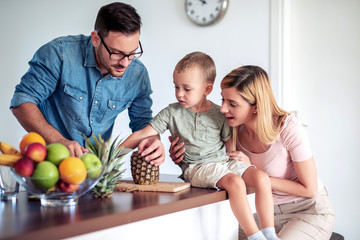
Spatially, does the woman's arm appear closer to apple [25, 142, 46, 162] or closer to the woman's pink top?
the woman's pink top

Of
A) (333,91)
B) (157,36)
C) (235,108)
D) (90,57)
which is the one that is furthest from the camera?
(157,36)

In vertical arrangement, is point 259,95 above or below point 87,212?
above

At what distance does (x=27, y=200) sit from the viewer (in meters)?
1.37

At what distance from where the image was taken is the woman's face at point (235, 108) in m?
1.87

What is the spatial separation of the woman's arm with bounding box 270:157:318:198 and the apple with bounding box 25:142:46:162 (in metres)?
1.11

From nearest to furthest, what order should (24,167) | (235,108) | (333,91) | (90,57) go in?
(24,167) → (235,108) → (90,57) → (333,91)

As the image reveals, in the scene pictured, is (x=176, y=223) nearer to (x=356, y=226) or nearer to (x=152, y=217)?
(x=152, y=217)

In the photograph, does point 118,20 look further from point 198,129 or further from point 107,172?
point 107,172

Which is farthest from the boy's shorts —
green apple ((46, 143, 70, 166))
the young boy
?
green apple ((46, 143, 70, 166))

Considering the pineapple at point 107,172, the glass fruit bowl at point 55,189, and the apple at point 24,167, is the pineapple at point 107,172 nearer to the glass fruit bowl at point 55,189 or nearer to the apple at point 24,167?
the glass fruit bowl at point 55,189

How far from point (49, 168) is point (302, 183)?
48.4 inches

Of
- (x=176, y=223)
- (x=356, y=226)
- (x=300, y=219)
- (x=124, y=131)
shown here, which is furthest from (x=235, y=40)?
(x=176, y=223)

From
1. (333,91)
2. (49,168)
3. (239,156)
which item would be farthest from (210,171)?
(333,91)

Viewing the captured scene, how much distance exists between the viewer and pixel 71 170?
1.15 metres
